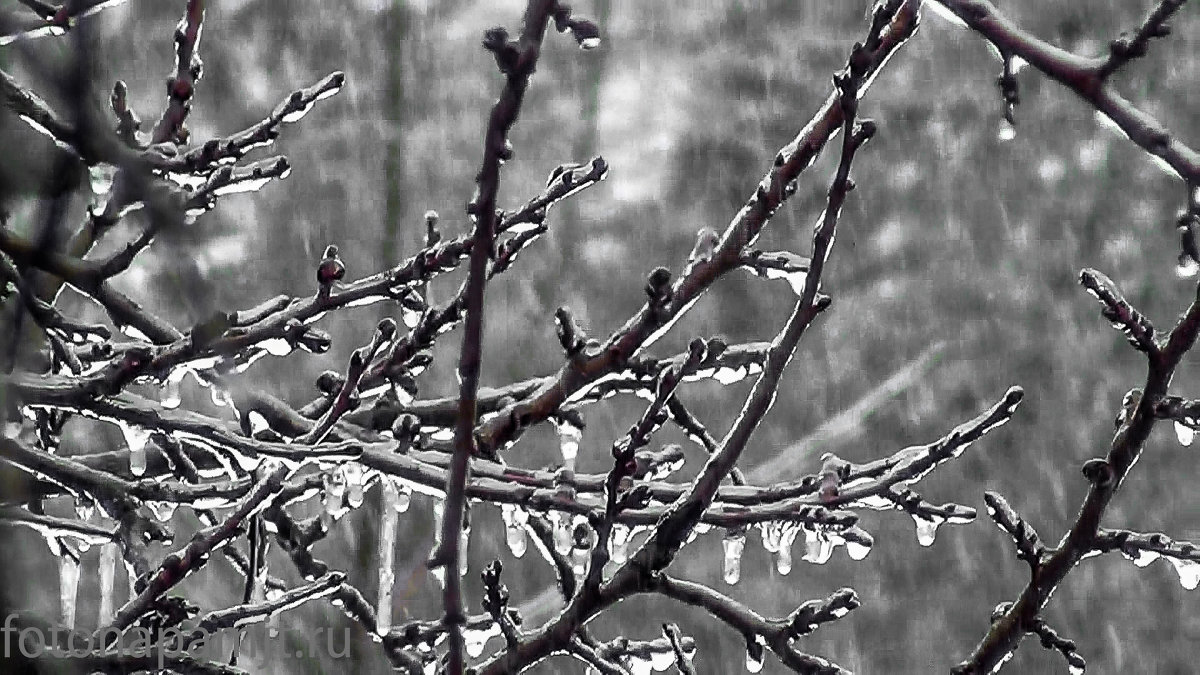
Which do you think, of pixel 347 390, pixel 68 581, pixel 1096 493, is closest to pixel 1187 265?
pixel 1096 493

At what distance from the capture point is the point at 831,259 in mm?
6973

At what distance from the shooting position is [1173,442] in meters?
6.35

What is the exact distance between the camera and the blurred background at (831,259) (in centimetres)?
650

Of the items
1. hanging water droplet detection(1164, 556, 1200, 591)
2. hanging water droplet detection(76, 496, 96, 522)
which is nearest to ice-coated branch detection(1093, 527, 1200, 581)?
hanging water droplet detection(1164, 556, 1200, 591)

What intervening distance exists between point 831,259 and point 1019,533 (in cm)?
580

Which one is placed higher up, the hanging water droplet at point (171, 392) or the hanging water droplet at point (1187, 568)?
the hanging water droplet at point (171, 392)

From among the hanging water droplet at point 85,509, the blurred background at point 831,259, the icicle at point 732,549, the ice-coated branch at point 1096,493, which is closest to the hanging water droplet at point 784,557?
the icicle at point 732,549

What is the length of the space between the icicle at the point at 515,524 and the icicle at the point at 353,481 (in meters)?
0.18

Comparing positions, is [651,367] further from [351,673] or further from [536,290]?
[536,290]

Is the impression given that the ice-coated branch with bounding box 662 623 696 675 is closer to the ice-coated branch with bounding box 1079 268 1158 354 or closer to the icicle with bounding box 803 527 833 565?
the icicle with bounding box 803 527 833 565

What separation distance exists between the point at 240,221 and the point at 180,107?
15.3 feet

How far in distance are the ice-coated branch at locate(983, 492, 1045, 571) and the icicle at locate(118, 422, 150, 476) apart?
37.5 inches

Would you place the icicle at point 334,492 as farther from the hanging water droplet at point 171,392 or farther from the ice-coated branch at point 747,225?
the ice-coated branch at point 747,225

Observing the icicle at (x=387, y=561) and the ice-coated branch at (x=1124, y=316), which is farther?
the icicle at (x=387, y=561)
